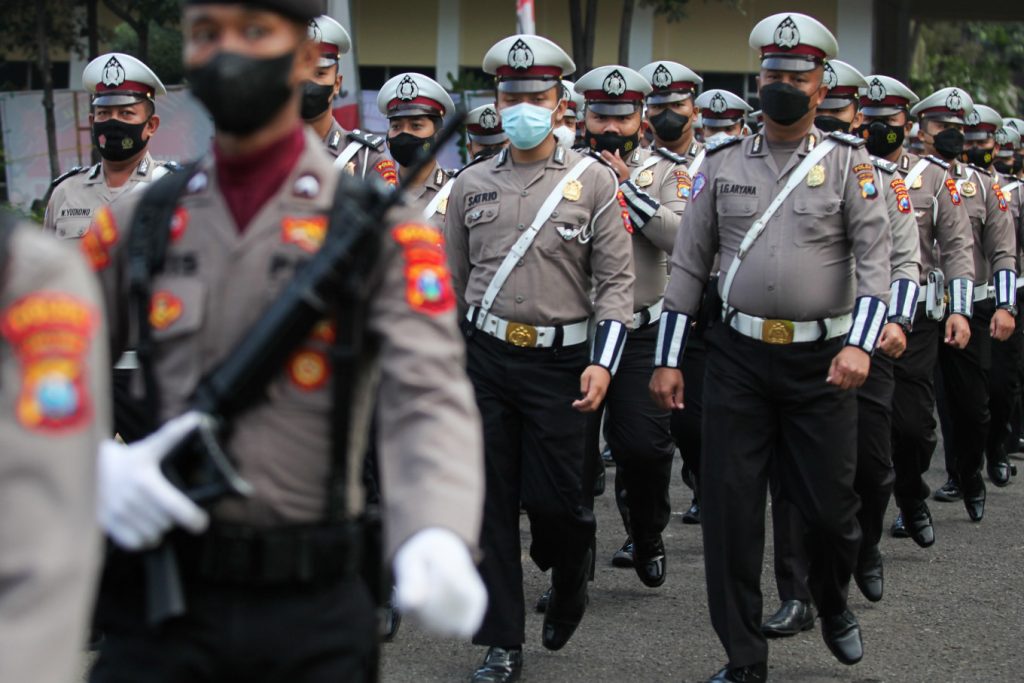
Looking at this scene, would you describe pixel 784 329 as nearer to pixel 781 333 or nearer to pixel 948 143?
pixel 781 333

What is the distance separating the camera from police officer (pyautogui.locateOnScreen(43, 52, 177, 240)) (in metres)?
7.53

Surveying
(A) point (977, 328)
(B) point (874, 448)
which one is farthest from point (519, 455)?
(A) point (977, 328)

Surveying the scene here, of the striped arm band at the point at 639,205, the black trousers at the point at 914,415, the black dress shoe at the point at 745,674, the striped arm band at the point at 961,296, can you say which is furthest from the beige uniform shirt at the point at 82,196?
the striped arm band at the point at 961,296

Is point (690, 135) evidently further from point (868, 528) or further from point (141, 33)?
point (141, 33)

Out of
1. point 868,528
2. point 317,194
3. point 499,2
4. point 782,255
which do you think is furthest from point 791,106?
point 499,2

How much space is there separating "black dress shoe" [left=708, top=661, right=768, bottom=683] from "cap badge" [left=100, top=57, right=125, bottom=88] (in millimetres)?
3706

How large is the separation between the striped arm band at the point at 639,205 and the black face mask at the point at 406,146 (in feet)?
3.13

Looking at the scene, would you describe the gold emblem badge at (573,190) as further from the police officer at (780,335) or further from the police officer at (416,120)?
the police officer at (416,120)

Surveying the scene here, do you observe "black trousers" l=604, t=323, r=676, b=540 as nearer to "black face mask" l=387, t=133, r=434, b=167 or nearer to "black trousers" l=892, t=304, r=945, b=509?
"black face mask" l=387, t=133, r=434, b=167

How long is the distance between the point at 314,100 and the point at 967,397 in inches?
190

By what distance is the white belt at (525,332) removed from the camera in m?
6.48

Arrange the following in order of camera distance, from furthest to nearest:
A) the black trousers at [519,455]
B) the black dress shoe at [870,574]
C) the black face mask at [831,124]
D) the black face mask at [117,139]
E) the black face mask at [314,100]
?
1. the black face mask at [831,124]
2. the black dress shoe at [870,574]
3. the black face mask at [117,139]
4. the black face mask at [314,100]
5. the black trousers at [519,455]

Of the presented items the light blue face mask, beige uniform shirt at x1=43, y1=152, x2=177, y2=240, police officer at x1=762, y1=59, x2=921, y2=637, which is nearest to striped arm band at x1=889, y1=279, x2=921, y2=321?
police officer at x1=762, y1=59, x2=921, y2=637

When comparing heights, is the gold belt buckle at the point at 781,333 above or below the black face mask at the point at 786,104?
below
